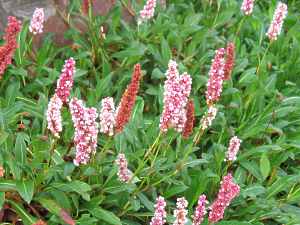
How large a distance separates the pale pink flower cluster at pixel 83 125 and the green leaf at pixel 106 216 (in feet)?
1.72

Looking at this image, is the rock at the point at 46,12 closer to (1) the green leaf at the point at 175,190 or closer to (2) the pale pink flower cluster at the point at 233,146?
(1) the green leaf at the point at 175,190

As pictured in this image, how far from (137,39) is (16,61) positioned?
1.16 m

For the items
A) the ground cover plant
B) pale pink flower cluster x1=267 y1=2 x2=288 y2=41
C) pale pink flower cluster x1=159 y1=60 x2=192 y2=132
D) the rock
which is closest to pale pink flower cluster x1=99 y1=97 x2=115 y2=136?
the ground cover plant

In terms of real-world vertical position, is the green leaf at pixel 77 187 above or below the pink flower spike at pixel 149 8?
below

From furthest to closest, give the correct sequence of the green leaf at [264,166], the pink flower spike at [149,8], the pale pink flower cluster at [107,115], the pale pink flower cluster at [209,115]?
the pink flower spike at [149,8] → the green leaf at [264,166] → the pale pink flower cluster at [209,115] → the pale pink flower cluster at [107,115]

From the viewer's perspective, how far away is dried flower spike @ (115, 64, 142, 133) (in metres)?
3.36

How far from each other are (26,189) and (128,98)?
90cm

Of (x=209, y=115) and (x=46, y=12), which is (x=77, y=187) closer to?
(x=209, y=115)

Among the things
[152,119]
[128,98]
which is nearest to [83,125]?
[128,98]

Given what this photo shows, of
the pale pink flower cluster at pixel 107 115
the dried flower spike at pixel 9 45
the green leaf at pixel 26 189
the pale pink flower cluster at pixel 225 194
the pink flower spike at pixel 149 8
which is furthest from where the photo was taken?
the pink flower spike at pixel 149 8

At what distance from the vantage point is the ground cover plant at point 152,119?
144 inches

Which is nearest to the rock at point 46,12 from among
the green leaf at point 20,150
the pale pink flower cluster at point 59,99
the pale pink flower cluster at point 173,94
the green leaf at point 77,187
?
the green leaf at point 20,150

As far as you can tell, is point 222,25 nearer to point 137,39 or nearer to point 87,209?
point 137,39

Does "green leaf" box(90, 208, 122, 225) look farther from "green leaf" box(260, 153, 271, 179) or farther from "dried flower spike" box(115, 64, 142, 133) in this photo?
"green leaf" box(260, 153, 271, 179)
